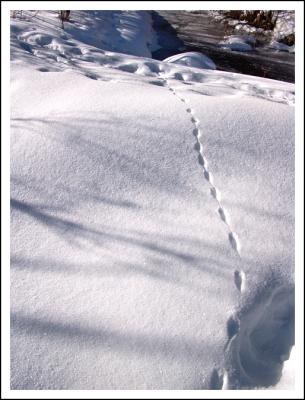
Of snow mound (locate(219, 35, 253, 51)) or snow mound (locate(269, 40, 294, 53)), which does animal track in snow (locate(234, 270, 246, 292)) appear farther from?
snow mound (locate(269, 40, 294, 53))

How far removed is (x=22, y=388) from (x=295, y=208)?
1317 mm

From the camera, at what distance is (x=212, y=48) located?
5.49m

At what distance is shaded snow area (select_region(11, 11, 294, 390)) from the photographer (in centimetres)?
117

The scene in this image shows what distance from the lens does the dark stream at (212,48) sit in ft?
15.5

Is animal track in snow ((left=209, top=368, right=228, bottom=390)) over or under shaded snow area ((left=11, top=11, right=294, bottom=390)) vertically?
under

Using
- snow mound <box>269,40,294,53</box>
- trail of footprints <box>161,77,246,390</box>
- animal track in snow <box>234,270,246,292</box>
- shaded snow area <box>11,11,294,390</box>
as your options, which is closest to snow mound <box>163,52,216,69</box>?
shaded snow area <box>11,11,294,390</box>

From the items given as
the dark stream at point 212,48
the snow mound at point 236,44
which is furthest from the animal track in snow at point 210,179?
the snow mound at point 236,44

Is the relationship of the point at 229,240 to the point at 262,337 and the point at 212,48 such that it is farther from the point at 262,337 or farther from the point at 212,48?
the point at 212,48

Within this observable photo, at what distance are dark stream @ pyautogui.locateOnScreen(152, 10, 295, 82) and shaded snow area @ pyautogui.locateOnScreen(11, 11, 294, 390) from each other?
9.48 feet

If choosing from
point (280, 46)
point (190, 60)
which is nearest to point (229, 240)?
point (190, 60)

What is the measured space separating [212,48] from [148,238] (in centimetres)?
493

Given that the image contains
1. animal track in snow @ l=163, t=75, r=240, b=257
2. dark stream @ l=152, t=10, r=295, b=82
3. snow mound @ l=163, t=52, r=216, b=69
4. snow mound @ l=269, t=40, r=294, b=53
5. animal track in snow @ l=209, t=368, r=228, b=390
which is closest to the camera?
animal track in snow @ l=209, t=368, r=228, b=390

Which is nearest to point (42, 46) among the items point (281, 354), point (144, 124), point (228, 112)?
point (144, 124)

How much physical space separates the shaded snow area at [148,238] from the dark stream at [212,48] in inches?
114
